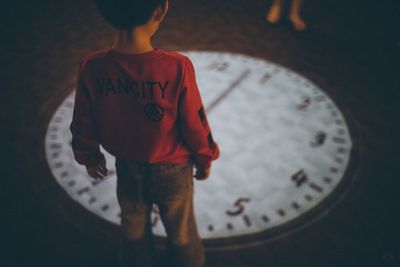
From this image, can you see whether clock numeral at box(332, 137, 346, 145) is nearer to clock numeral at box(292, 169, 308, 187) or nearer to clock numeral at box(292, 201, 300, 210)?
clock numeral at box(292, 169, 308, 187)

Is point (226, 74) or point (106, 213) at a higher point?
point (226, 74)

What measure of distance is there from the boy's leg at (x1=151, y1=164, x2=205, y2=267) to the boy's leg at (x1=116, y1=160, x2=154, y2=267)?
0.06 m

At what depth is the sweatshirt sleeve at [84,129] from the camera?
118cm

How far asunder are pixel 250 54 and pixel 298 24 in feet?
2.62

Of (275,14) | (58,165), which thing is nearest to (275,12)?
(275,14)

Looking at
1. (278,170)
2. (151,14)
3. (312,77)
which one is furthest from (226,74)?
(151,14)

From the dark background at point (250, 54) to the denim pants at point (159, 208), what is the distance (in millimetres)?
224

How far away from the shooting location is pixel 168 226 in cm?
151

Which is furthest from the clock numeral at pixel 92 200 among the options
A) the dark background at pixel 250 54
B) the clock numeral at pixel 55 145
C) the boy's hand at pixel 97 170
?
the boy's hand at pixel 97 170

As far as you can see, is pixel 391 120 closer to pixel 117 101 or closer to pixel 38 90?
pixel 117 101

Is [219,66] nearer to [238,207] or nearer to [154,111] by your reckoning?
[238,207]

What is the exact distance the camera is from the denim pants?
1323 millimetres

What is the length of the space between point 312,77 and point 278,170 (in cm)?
115

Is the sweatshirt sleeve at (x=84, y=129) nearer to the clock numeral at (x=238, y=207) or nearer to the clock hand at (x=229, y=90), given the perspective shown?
the clock numeral at (x=238, y=207)
